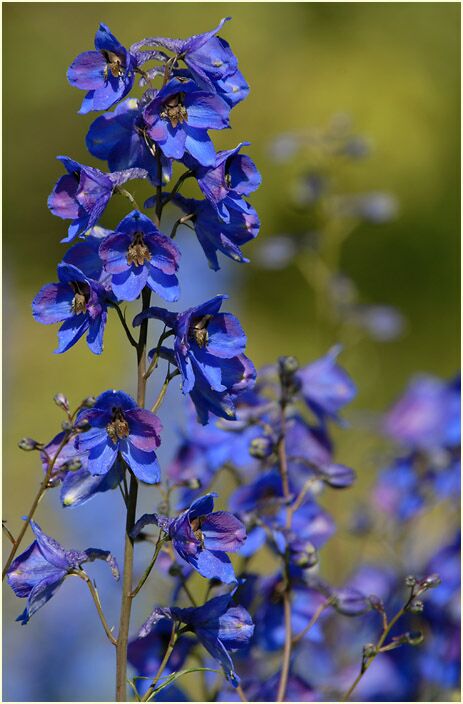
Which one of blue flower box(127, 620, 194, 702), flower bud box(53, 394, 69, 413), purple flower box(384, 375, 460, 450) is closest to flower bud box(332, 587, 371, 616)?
blue flower box(127, 620, 194, 702)

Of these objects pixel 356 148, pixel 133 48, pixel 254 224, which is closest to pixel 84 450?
pixel 254 224

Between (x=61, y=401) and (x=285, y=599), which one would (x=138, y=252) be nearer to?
(x=61, y=401)

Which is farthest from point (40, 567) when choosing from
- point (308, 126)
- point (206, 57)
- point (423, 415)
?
point (308, 126)

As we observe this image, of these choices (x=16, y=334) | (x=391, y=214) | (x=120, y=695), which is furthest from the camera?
(x=16, y=334)

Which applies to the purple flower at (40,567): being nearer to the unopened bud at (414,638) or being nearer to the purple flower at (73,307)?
the purple flower at (73,307)

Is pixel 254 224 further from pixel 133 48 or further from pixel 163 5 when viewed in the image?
pixel 163 5

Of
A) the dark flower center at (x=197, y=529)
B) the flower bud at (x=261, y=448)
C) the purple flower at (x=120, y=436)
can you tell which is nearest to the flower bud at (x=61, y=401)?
the purple flower at (x=120, y=436)

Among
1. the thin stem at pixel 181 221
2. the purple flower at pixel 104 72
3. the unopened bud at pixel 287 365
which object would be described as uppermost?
the purple flower at pixel 104 72
